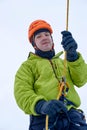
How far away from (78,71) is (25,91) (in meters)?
0.71

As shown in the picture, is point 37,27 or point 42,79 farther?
point 37,27

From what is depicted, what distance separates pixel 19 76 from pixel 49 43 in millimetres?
587

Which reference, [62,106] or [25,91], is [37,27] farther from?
[62,106]

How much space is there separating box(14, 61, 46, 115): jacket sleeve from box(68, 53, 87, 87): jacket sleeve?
1.61ft

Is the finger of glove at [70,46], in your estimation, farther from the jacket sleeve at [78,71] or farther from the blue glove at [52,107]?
the blue glove at [52,107]

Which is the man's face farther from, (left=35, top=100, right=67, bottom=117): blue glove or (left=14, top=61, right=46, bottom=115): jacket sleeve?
(left=35, top=100, right=67, bottom=117): blue glove

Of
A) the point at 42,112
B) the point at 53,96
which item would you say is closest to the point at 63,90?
the point at 53,96

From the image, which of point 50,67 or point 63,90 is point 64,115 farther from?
point 50,67

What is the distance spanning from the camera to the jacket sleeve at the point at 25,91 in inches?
197

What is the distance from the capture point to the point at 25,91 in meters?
5.12

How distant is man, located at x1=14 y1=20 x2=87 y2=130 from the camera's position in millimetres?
4988

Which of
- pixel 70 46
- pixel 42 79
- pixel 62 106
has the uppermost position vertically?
pixel 70 46

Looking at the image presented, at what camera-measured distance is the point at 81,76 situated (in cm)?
541

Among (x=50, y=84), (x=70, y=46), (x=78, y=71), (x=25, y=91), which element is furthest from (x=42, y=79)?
(x=70, y=46)
